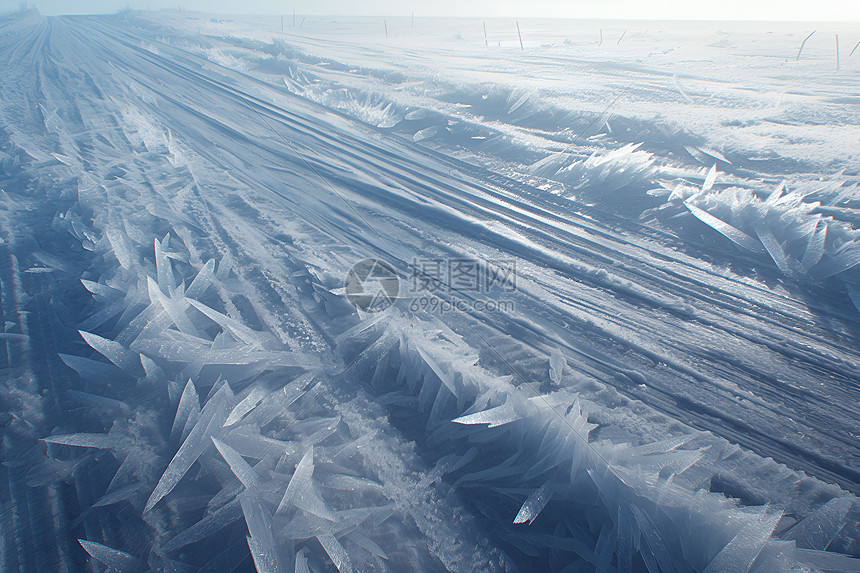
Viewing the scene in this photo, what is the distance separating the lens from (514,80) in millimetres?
9016

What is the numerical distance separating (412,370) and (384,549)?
0.81 meters

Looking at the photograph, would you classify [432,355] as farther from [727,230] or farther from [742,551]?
[727,230]

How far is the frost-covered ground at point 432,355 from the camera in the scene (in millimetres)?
1353

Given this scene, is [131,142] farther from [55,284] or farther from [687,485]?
[687,485]

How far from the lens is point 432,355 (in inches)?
76.9

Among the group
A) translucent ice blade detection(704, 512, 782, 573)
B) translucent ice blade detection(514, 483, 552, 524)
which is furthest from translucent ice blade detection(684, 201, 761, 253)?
translucent ice blade detection(514, 483, 552, 524)

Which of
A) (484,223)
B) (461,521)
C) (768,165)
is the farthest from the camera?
(768,165)

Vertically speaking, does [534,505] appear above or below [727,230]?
below

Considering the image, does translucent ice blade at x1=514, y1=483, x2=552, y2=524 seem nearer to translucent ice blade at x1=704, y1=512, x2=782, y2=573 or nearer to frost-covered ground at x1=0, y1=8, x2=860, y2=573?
frost-covered ground at x1=0, y1=8, x2=860, y2=573

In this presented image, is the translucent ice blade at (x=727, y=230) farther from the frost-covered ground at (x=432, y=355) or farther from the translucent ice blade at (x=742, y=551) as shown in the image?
the translucent ice blade at (x=742, y=551)

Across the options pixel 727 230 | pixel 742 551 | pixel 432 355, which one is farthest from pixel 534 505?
pixel 727 230

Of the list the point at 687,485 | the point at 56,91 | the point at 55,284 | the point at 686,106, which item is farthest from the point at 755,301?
the point at 56,91

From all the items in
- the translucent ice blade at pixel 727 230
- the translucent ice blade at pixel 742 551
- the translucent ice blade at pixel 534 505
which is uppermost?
the translucent ice blade at pixel 727 230

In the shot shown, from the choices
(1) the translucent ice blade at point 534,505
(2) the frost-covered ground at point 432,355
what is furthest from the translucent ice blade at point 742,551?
(1) the translucent ice blade at point 534,505
